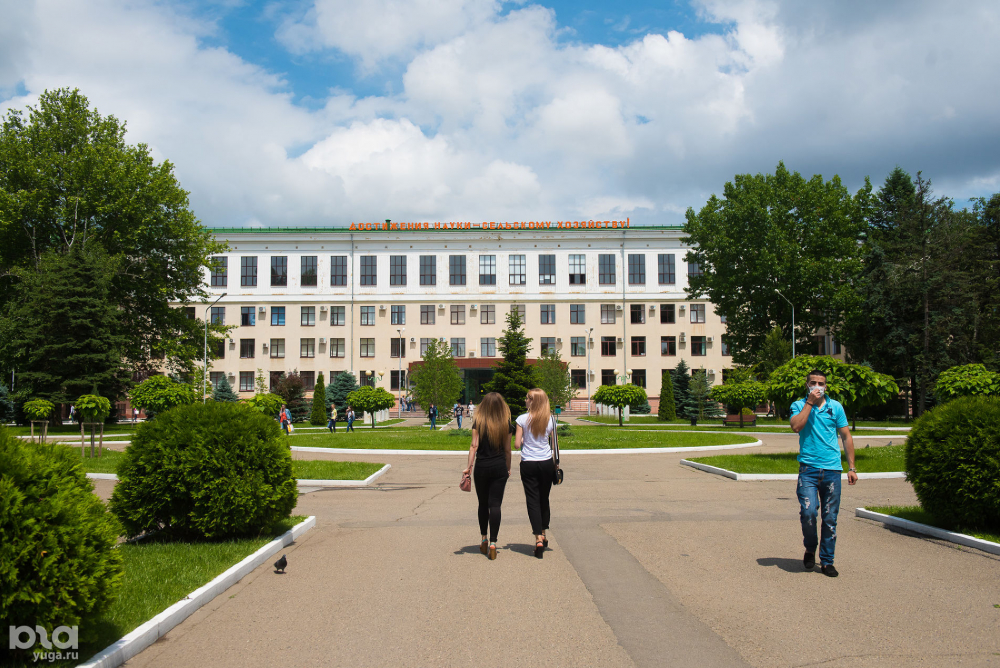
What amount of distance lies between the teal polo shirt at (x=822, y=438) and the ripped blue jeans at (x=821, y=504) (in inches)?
3.1

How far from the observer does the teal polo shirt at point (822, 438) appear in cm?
693

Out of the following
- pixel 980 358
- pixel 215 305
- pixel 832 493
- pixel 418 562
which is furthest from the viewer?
pixel 215 305

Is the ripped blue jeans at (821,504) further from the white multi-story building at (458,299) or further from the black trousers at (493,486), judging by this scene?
the white multi-story building at (458,299)

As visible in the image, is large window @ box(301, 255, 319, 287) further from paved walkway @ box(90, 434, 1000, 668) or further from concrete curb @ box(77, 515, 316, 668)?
concrete curb @ box(77, 515, 316, 668)

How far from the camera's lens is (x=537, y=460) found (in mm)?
7676

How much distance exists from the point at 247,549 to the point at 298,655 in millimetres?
3357

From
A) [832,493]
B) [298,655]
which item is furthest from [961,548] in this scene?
[298,655]

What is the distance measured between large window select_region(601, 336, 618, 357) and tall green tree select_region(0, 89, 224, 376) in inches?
1390

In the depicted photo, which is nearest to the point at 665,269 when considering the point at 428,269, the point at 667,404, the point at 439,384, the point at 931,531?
the point at 667,404

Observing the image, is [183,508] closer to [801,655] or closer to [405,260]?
[801,655]

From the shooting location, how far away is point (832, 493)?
6.80 metres

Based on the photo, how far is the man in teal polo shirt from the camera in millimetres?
6793

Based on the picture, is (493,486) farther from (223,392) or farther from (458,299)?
(458,299)

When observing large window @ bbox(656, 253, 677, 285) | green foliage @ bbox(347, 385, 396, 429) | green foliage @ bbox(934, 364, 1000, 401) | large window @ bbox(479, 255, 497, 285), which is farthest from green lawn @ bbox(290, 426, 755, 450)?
large window @ bbox(656, 253, 677, 285)
